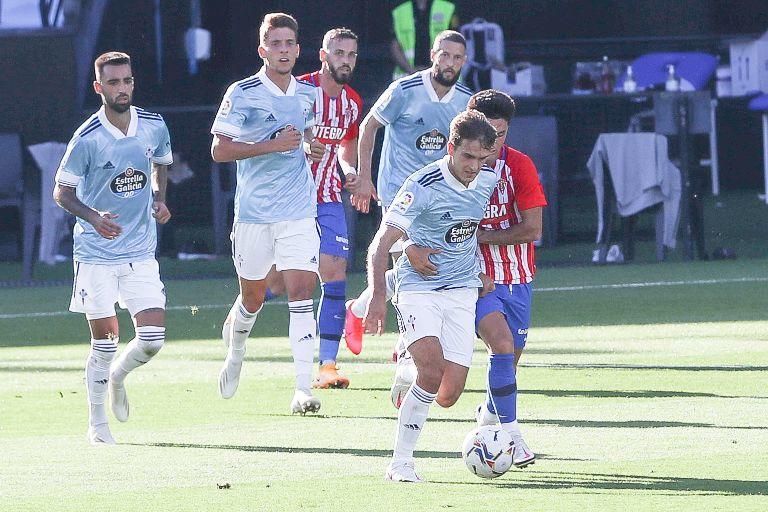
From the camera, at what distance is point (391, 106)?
11.3 meters

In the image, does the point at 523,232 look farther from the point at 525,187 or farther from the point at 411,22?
the point at 411,22

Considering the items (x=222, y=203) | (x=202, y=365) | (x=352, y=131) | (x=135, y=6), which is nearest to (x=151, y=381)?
(x=202, y=365)

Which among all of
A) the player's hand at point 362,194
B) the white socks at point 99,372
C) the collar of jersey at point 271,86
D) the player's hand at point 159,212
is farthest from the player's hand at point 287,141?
the white socks at point 99,372

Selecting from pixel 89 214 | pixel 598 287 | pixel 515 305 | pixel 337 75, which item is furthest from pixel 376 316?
pixel 598 287

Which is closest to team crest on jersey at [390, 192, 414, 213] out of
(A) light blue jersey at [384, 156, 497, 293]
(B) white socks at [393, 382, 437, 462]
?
(A) light blue jersey at [384, 156, 497, 293]

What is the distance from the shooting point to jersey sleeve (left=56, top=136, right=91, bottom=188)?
966cm

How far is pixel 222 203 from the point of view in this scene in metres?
19.9

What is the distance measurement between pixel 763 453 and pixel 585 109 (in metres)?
12.1

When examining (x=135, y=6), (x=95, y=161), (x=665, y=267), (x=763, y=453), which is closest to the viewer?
(x=763, y=453)

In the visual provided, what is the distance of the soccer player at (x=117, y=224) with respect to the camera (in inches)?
383

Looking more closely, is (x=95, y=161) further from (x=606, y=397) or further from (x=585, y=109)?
(x=585, y=109)

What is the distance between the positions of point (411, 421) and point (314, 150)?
3.24m

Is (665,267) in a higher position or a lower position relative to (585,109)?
lower

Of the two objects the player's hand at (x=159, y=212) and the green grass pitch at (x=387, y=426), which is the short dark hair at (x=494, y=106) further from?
the player's hand at (x=159, y=212)
